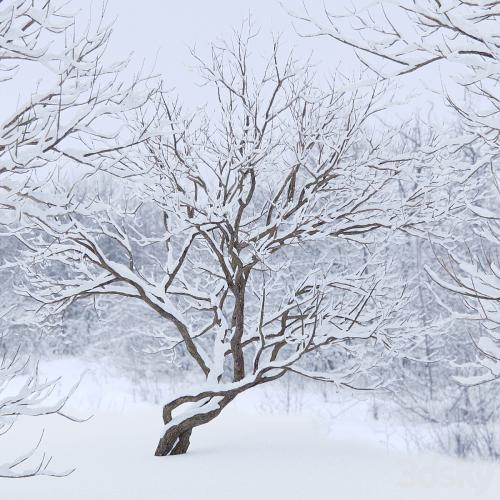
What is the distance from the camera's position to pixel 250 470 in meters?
6.01

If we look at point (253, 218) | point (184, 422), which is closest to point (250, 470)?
point (184, 422)

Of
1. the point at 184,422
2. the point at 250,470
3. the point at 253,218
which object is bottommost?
the point at 250,470

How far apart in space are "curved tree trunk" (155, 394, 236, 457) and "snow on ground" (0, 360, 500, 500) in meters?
0.16

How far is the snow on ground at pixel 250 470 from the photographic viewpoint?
5215 millimetres

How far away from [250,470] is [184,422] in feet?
3.74

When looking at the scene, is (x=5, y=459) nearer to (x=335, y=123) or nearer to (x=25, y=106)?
(x=25, y=106)

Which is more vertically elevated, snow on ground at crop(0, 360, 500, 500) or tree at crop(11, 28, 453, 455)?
tree at crop(11, 28, 453, 455)

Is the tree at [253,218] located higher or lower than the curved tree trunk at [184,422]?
higher

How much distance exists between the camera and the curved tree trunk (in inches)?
270

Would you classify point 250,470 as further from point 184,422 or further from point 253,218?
point 253,218

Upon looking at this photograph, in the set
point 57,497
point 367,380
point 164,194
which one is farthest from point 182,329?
point 367,380

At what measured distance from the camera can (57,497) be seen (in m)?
5.09

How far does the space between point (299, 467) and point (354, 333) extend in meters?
1.67

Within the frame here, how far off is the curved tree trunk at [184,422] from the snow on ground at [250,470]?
164 millimetres
